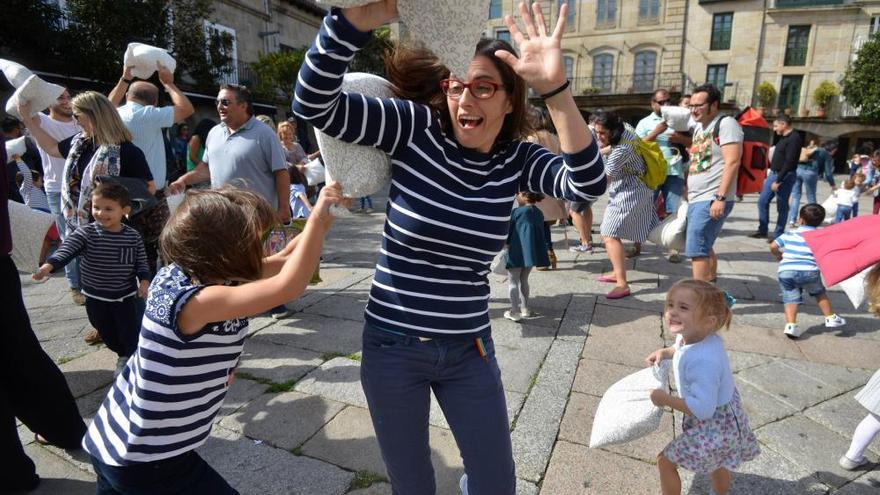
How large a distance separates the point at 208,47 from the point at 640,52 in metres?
25.5

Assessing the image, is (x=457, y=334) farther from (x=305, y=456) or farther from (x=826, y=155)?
(x=826, y=155)

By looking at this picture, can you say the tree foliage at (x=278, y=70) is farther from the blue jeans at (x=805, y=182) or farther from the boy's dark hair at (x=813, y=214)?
the boy's dark hair at (x=813, y=214)

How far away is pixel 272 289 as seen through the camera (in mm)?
1318

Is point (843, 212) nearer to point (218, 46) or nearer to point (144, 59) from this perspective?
point (144, 59)

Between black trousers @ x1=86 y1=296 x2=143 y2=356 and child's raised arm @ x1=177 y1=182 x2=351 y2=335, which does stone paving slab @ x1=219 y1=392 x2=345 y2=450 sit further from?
child's raised arm @ x1=177 y1=182 x2=351 y2=335

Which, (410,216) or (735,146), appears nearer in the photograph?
(410,216)

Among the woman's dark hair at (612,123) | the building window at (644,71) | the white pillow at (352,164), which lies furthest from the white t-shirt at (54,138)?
the building window at (644,71)

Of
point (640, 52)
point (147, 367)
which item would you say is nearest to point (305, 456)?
point (147, 367)

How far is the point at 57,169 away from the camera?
4547 mm

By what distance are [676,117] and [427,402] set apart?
203 inches

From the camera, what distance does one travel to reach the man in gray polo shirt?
150 inches

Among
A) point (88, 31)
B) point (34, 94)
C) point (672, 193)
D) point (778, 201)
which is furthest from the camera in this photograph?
point (88, 31)

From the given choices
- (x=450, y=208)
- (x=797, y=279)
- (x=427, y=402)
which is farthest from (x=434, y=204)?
(x=797, y=279)

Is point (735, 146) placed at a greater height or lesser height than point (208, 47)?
lesser
